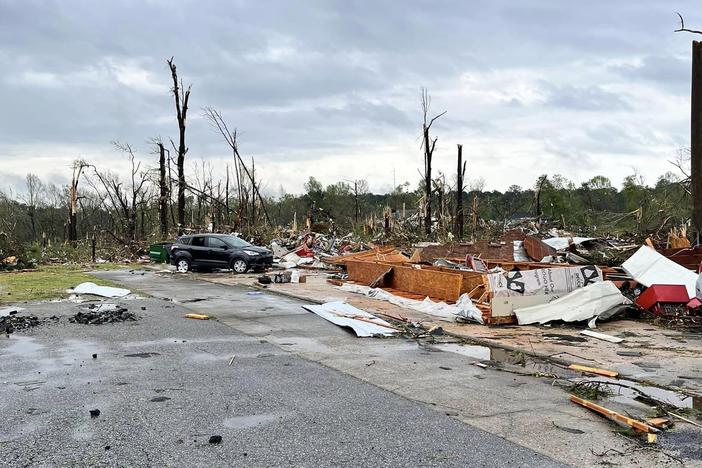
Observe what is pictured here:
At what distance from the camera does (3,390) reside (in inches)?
257

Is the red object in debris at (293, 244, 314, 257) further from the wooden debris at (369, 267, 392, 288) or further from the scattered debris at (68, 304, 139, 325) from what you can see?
the scattered debris at (68, 304, 139, 325)

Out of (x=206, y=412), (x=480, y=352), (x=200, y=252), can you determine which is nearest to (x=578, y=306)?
(x=480, y=352)

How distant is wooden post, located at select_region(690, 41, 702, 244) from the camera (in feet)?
52.1

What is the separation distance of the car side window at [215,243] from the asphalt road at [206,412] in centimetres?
1505

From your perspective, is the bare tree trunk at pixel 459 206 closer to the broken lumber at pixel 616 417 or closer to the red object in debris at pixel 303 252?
the red object in debris at pixel 303 252

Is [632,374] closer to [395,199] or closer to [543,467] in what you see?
[543,467]

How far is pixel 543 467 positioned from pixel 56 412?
4.42m

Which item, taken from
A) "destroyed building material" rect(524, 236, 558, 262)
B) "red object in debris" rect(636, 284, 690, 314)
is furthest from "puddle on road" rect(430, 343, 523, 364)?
"destroyed building material" rect(524, 236, 558, 262)

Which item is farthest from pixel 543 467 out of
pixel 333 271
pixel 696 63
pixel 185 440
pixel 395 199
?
pixel 395 199

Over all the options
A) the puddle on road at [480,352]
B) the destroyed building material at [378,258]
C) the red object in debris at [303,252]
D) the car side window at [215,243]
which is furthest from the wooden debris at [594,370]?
the red object in debris at [303,252]

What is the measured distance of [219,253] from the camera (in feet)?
81.3

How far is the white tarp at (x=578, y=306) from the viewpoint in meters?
11.2

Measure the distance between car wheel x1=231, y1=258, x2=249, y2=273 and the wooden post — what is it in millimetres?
15960

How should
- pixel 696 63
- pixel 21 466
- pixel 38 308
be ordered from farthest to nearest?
pixel 696 63 < pixel 38 308 < pixel 21 466
